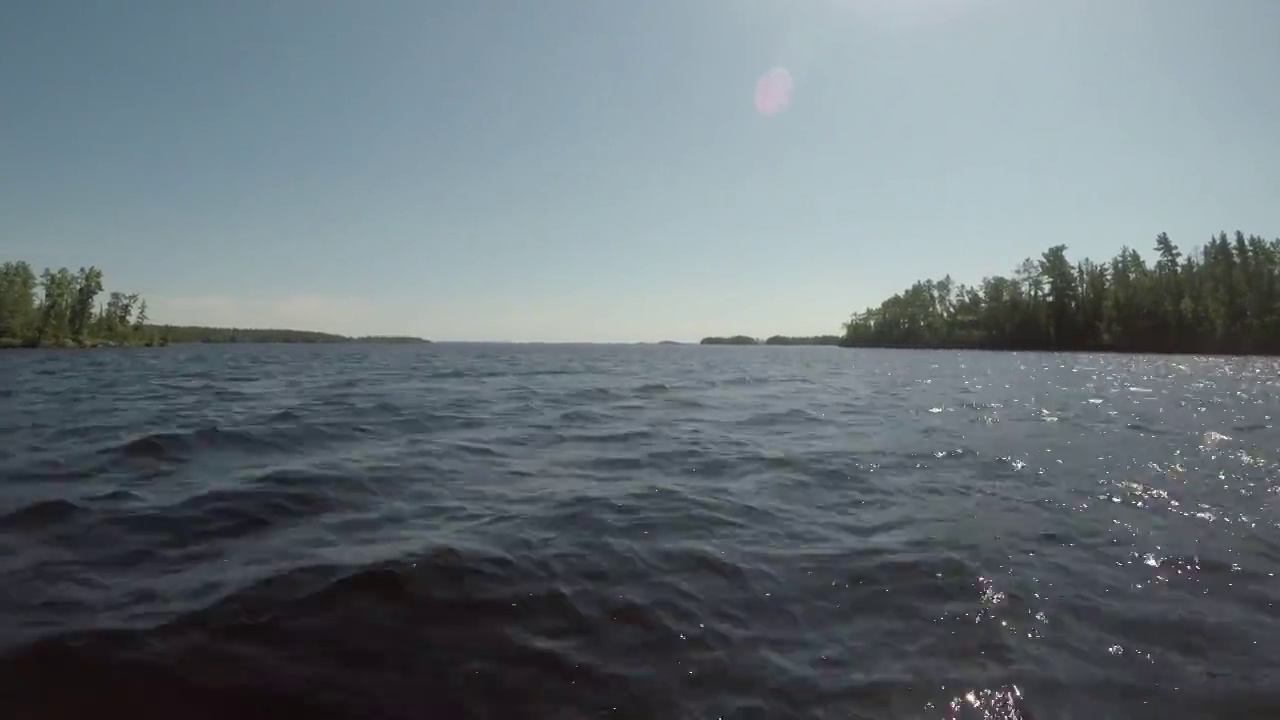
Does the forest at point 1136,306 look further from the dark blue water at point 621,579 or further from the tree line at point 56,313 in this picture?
the tree line at point 56,313

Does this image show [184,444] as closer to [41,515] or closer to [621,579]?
[41,515]

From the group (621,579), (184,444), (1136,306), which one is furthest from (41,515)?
(1136,306)

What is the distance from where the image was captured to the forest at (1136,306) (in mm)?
92188

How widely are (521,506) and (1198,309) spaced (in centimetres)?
12190

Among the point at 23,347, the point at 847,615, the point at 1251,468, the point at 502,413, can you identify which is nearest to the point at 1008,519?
the point at 847,615

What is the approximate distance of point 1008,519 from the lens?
30.8 feet

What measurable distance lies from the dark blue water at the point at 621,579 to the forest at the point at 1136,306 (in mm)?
106362

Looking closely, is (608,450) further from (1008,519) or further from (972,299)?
(972,299)

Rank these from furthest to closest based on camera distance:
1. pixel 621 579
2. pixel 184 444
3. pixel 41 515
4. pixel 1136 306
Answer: pixel 1136 306
pixel 184 444
pixel 41 515
pixel 621 579

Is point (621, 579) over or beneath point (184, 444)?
beneath

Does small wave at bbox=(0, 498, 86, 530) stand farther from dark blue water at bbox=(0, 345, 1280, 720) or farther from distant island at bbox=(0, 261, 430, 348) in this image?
distant island at bbox=(0, 261, 430, 348)

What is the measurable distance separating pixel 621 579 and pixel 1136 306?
4977 inches

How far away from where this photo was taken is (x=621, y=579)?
6637 mm

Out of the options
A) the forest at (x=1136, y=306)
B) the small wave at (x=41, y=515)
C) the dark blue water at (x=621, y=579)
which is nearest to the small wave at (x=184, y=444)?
the dark blue water at (x=621, y=579)
